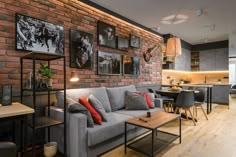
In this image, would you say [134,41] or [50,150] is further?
[134,41]

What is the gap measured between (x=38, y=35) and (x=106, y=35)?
156 centimetres

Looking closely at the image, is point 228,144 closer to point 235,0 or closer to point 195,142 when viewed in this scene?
point 195,142

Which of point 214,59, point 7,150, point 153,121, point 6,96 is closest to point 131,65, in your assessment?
point 153,121

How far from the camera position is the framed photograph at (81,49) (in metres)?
3.14

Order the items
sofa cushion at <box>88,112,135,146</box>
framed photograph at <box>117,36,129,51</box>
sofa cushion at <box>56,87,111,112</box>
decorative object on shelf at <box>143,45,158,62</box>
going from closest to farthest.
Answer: sofa cushion at <box>88,112,135,146</box> < sofa cushion at <box>56,87,111,112</box> < framed photograph at <box>117,36,129,51</box> < decorative object on shelf at <box>143,45,158,62</box>

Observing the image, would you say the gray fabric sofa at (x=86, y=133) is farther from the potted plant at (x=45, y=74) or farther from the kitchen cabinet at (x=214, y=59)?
the kitchen cabinet at (x=214, y=59)

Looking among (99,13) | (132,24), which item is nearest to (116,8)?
(99,13)

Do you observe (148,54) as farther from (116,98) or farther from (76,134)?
(76,134)

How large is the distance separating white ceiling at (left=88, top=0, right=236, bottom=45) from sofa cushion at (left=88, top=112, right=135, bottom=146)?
7.81ft

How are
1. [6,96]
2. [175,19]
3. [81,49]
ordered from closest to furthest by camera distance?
[6,96] < [81,49] < [175,19]

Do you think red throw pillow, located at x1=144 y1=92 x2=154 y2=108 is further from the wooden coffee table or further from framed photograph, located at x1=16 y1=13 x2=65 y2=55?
framed photograph, located at x1=16 y1=13 x2=65 y2=55

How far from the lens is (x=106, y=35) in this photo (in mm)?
3791

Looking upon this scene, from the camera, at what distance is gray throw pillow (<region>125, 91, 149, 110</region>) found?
3492 millimetres

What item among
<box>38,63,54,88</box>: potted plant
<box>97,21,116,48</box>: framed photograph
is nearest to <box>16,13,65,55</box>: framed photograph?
<box>38,63,54,88</box>: potted plant
